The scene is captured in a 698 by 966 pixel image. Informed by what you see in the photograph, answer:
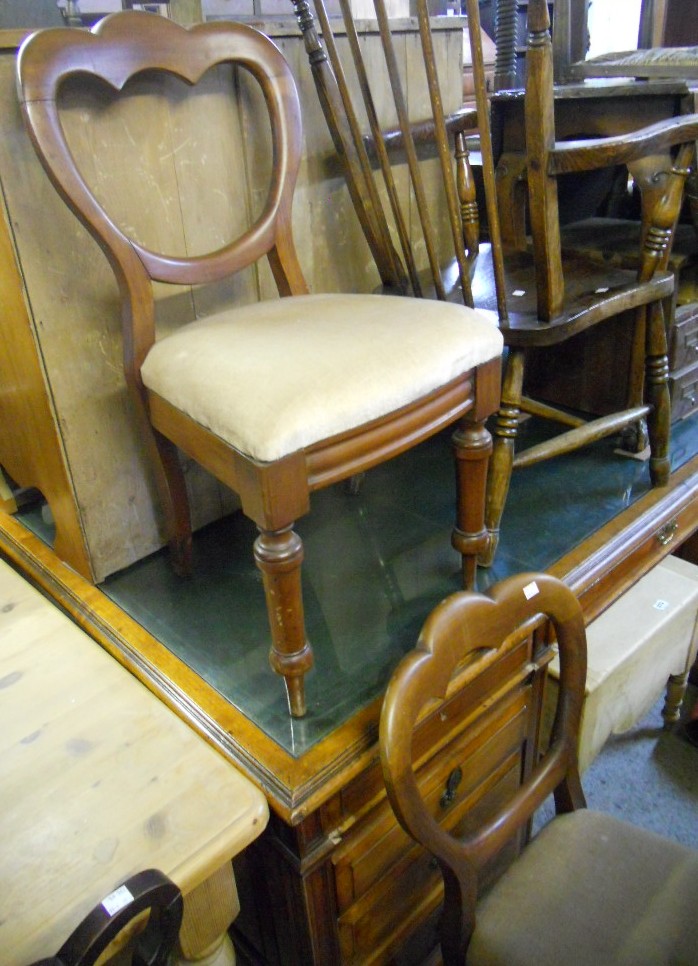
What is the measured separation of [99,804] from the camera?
73cm

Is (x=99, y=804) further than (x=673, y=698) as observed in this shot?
No

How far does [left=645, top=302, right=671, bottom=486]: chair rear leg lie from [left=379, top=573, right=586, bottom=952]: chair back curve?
0.50 m

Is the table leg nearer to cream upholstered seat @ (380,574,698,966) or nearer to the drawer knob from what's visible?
cream upholstered seat @ (380,574,698,966)

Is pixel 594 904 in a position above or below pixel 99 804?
below

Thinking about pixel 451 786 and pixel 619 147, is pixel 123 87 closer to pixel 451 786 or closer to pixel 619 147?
pixel 619 147

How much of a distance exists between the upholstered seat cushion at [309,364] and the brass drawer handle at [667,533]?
556mm

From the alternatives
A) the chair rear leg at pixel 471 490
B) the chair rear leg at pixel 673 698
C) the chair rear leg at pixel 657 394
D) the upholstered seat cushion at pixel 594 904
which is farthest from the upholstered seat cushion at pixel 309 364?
the chair rear leg at pixel 673 698

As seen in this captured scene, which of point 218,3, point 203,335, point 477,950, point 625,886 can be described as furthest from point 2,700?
point 218,3

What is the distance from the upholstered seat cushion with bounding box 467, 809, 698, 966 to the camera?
0.78m

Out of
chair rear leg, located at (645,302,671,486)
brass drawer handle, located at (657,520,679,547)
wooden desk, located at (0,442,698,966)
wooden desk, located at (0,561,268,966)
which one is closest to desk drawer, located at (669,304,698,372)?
chair rear leg, located at (645,302,671,486)

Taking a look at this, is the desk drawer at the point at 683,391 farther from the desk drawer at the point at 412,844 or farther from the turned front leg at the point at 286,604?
the turned front leg at the point at 286,604

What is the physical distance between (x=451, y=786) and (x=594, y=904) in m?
0.22

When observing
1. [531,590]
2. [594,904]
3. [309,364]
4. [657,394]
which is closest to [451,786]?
[594,904]

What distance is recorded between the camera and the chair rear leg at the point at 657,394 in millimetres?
1217
